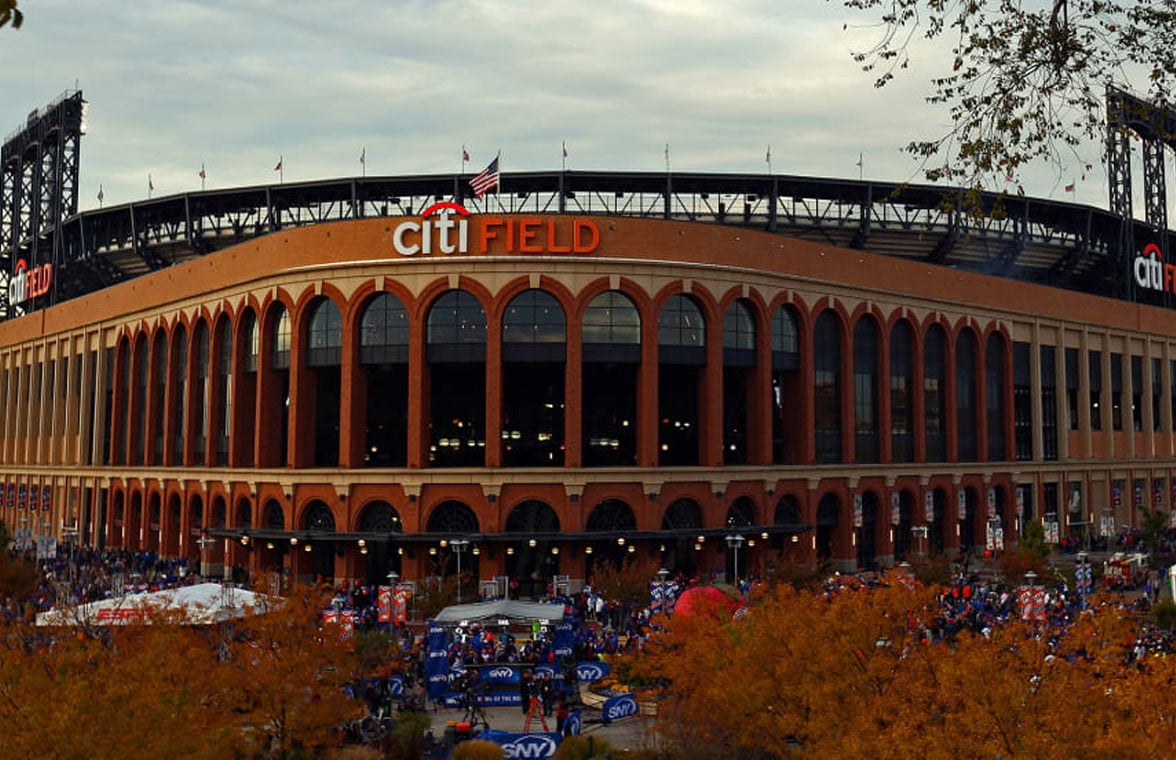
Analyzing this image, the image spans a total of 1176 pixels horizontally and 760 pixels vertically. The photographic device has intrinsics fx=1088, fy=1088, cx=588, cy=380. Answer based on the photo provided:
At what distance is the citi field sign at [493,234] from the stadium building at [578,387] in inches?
6.4

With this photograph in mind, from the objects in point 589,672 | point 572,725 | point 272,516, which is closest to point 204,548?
point 272,516

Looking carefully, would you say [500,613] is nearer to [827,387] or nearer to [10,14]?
[10,14]

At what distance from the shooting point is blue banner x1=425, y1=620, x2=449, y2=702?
38094 mm

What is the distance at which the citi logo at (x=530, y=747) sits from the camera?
98.4 feet

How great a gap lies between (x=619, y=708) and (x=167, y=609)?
48.7 ft

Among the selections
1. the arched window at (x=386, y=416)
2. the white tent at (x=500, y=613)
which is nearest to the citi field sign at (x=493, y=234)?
the arched window at (x=386, y=416)

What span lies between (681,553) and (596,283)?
1649 centimetres

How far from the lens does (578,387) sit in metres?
62.1

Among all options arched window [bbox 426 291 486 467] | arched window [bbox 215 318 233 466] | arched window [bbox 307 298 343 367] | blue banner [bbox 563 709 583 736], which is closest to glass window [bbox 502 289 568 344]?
arched window [bbox 426 291 486 467]

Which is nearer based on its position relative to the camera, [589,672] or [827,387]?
[589,672]

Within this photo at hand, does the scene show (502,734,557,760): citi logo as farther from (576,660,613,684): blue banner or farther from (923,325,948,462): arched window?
(923,325,948,462): arched window

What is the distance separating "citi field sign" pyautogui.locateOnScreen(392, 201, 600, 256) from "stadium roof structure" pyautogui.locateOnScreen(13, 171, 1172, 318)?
18.6 metres

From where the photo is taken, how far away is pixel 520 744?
30094 millimetres

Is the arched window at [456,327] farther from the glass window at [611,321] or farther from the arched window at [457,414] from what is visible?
the glass window at [611,321]
